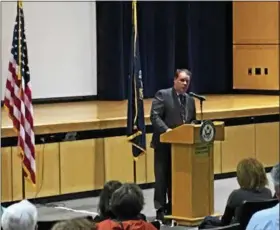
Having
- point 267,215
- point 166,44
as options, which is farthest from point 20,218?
point 166,44

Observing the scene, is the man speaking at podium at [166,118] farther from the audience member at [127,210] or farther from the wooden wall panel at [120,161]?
the audience member at [127,210]

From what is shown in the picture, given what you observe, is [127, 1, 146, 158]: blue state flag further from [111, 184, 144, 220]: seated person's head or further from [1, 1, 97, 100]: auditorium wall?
[111, 184, 144, 220]: seated person's head

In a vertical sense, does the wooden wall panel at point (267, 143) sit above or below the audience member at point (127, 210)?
below

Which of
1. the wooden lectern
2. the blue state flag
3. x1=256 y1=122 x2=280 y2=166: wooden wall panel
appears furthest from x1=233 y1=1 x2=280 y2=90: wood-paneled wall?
the wooden lectern

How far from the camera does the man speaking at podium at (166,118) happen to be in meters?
7.60

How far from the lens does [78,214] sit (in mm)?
8406

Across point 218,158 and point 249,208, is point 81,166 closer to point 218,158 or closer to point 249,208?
point 218,158

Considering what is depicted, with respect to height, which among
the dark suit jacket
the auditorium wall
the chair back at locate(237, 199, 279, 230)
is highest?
the auditorium wall

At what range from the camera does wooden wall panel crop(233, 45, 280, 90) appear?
14.0m

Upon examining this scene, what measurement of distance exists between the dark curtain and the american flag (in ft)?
16.1

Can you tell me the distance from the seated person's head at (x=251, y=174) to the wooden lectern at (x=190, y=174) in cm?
181

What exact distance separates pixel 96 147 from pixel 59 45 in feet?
11.7

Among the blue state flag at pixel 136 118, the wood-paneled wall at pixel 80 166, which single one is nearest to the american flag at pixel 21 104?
the wood-paneled wall at pixel 80 166

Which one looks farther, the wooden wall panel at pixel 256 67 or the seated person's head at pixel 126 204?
the wooden wall panel at pixel 256 67
